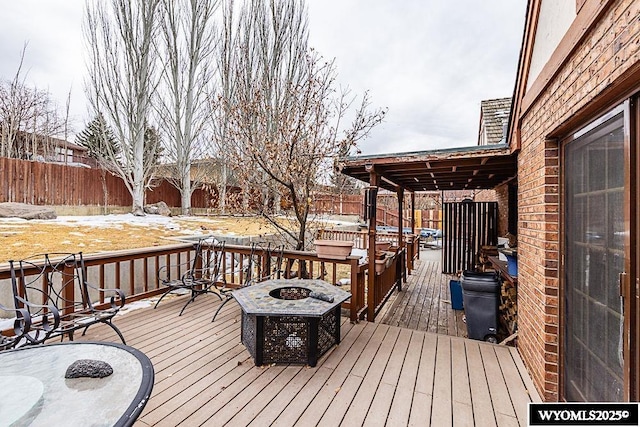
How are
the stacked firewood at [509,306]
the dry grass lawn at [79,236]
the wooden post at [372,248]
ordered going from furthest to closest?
the dry grass lawn at [79,236]
the wooden post at [372,248]
the stacked firewood at [509,306]

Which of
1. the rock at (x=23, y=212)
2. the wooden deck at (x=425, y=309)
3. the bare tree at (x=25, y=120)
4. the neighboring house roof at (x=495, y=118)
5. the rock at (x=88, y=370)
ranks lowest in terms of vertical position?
the wooden deck at (x=425, y=309)

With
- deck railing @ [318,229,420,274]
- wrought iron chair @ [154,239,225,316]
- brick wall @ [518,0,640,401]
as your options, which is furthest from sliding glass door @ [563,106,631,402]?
deck railing @ [318,229,420,274]

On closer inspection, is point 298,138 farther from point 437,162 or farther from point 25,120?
point 25,120

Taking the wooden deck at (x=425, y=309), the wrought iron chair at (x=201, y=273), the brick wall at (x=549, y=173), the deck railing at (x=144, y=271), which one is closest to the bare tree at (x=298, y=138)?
the deck railing at (x=144, y=271)

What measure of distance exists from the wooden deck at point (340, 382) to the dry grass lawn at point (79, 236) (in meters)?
3.14

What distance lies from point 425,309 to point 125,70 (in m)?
13.7

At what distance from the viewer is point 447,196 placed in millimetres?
19000

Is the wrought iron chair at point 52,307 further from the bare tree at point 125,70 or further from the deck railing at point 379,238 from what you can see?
the bare tree at point 125,70

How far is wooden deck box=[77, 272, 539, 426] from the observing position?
2158 mm

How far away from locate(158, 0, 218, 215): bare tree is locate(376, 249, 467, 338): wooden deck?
391 inches

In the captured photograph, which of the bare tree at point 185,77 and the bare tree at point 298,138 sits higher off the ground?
the bare tree at point 185,77

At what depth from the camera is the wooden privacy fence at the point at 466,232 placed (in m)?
8.16

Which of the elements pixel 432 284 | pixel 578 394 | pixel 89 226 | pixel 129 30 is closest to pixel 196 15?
Result: pixel 129 30

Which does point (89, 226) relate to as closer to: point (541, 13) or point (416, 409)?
point (416, 409)
